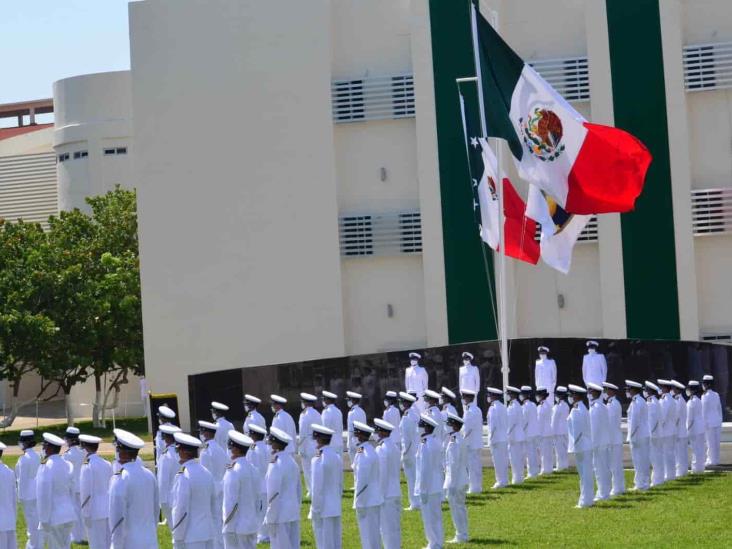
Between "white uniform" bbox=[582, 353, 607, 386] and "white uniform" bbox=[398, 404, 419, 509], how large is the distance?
6.60m

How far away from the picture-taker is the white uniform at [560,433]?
22500mm

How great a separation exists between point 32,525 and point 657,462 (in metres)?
10.2

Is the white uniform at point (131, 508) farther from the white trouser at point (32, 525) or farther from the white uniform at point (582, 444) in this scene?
the white uniform at point (582, 444)

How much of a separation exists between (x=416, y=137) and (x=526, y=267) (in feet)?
14.1

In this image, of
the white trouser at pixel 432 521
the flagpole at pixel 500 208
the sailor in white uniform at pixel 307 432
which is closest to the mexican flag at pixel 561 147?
the flagpole at pixel 500 208

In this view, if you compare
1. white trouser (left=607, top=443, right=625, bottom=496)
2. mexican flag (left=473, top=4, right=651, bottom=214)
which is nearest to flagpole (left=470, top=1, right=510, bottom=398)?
mexican flag (left=473, top=4, right=651, bottom=214)

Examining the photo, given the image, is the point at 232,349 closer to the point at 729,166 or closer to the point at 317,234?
the point at 317,234

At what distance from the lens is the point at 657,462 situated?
21.5 metres

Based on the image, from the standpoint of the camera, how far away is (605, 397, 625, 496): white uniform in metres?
20.2

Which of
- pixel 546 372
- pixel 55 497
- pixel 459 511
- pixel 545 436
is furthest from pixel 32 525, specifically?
pixel 546 372

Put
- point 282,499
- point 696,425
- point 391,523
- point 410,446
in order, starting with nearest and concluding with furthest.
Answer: point 282,499 → point 391,523 → point 410,446 → point 696,425

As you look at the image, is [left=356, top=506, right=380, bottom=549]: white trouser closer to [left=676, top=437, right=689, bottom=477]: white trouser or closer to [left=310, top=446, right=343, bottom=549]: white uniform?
[left=310, top=446, right=343, bottom=549]: white uniform

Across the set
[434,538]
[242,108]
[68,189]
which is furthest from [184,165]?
[434,538]

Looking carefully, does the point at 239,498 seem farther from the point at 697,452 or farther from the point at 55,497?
the point at 697,452
